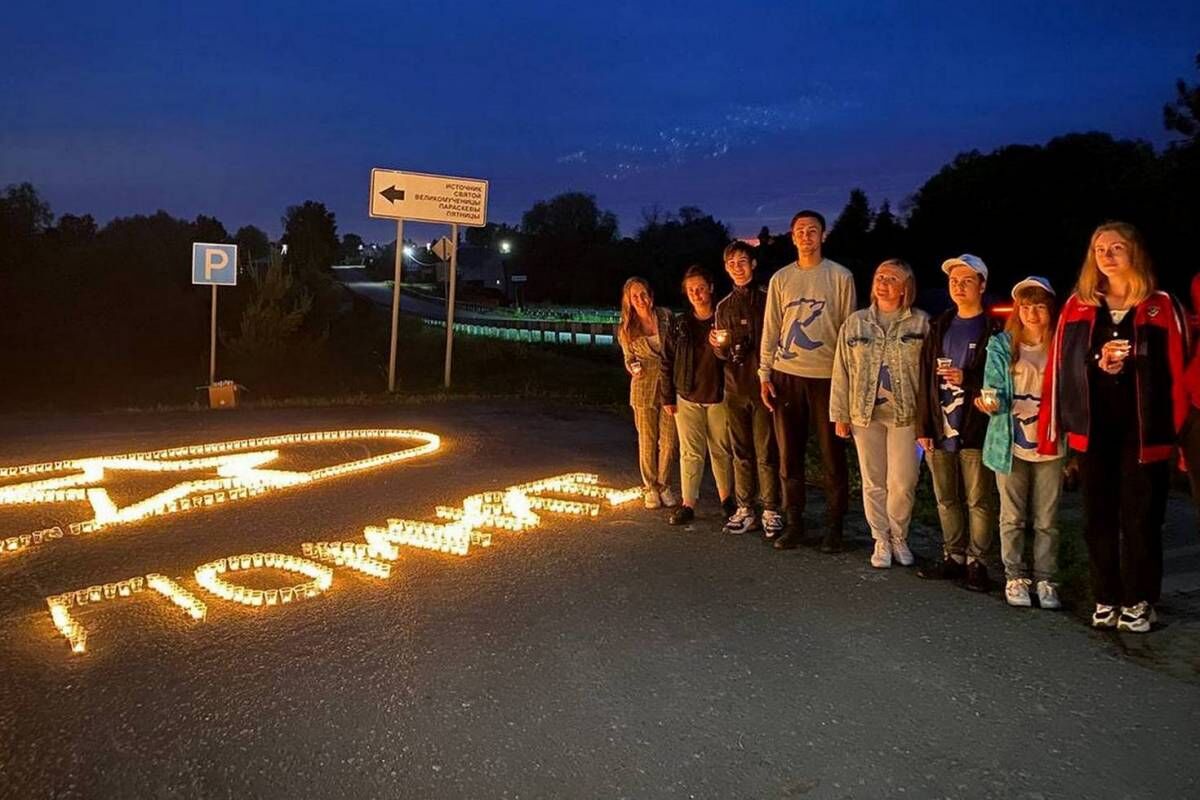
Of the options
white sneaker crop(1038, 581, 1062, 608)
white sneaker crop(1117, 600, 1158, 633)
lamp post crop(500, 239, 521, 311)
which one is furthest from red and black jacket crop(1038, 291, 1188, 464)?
lamp post crop(500, 239, 521, 311)

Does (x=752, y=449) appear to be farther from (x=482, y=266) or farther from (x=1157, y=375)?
(x=482, y=266)

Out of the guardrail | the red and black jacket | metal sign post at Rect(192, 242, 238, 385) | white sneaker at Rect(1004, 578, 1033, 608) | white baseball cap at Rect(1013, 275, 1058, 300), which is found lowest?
white sneaker at Rect(1004, 578, 1033, 608)

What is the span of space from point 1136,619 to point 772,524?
2.42 m

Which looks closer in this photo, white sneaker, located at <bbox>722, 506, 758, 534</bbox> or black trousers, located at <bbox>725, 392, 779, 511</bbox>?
black trousers, located at <bbox>725, 392, 779, 511</bbox>

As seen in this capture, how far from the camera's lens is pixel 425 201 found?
1631 cm

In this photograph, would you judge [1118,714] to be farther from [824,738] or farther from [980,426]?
[980,426]

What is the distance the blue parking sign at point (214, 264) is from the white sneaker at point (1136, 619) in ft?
49.4

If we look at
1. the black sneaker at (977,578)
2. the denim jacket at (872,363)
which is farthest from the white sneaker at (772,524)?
the black sneaker at (977,578)

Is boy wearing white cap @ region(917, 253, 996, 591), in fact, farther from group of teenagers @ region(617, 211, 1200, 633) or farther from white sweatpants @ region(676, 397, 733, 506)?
white sweatpants @ region(676, 397, 733, 506)

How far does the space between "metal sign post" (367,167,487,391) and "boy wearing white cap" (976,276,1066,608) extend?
1219 centimetres

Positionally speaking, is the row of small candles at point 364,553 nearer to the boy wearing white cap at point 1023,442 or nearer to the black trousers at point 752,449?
the black trousers at point 752,449

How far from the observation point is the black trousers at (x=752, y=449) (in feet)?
21.6

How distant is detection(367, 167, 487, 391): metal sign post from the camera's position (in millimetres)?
15898

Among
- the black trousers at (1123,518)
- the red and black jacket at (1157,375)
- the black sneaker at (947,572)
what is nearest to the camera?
the red and black jacket at (1157,375)
